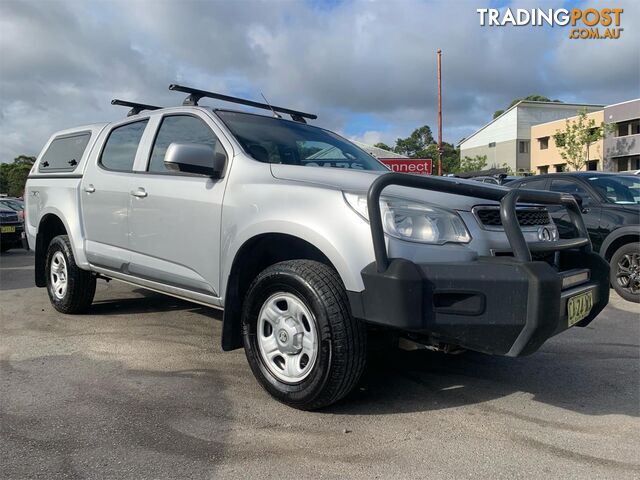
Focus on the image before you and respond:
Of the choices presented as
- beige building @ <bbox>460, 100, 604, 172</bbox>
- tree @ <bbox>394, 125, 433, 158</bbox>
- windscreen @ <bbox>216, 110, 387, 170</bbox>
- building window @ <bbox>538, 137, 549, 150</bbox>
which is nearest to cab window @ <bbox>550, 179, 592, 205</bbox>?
windscreen @ <bbox>216, 110, 387, 170</bbox>

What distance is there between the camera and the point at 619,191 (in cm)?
688

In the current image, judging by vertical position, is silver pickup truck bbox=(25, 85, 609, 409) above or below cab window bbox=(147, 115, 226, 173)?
below

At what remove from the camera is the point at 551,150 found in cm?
4762

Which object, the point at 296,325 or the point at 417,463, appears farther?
the point at 296,325

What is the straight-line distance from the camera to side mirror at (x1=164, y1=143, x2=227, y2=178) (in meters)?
3.38

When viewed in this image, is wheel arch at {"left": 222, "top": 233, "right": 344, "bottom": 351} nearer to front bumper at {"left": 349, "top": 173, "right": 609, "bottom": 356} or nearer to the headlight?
the headlight

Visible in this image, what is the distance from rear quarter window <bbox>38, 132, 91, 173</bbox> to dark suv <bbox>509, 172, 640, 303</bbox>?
5.29m

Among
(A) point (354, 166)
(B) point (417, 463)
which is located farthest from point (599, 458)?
(A) point (354, 166)

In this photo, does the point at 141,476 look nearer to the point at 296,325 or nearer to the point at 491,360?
the point at 296,325

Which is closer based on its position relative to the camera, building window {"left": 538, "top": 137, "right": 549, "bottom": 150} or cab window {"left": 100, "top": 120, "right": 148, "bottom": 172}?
cab window {"left": 100, "top": 120, "right": 148, "bottom": 172}

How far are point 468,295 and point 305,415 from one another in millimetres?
1171

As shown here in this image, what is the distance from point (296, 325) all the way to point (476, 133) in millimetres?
60082

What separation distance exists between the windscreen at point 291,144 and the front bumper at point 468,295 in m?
1.33

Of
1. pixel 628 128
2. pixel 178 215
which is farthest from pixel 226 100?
pixel 628 128
